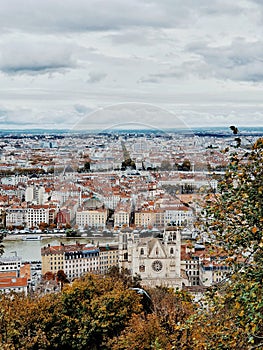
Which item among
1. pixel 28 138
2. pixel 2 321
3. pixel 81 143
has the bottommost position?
pixel 2 321

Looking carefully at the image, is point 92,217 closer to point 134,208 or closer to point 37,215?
point 134,208

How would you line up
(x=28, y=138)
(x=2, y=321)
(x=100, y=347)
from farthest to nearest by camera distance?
(x=28, y=138) < (x=100, y=347) < (x=2, y=321)

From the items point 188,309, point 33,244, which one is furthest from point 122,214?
point 33,244

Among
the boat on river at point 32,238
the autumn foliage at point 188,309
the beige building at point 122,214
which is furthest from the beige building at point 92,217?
the boat on river at point 32,238

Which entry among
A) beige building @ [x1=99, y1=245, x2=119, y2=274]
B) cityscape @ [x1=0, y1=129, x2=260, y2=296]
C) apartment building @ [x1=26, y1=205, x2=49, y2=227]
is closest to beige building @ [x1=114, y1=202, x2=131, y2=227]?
cityscape @ [x1=0, y1=129, x2=260, y2=296]

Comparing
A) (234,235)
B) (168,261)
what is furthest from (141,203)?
(234,235)

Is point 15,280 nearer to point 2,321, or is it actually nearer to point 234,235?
point 2,321

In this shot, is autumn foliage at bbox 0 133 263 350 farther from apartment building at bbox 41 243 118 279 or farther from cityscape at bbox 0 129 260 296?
apartment building at bbox 41 243 118 279
